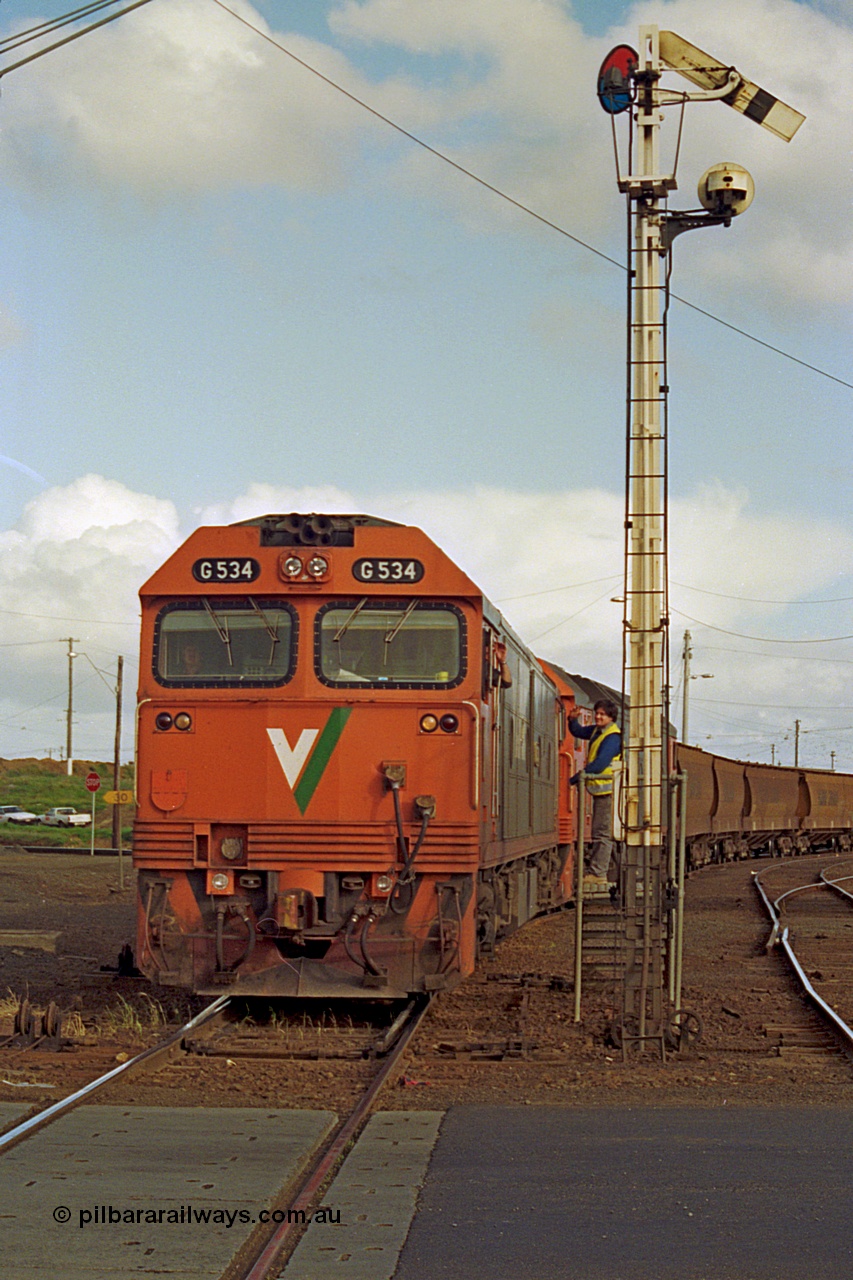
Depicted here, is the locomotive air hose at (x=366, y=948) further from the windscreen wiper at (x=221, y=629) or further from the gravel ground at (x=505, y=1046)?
the windscreen wiper at (x=221, y=629)

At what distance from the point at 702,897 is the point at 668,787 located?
19.7m

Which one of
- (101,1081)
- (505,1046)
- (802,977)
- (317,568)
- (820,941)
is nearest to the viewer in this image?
(101,1081)

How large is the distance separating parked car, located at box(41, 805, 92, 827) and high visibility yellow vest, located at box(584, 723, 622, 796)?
204 ft

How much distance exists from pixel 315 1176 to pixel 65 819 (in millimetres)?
68483

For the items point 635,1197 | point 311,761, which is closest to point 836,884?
point 311,761

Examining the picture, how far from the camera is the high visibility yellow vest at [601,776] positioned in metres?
13.0

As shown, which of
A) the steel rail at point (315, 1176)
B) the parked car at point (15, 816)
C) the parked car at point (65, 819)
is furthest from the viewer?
the parked car at point (15, 816)

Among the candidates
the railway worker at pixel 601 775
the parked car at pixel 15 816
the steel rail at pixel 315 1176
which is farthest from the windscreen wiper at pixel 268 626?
the parked car at pixel 15 816

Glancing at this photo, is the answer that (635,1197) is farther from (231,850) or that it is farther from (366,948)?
(231,850)

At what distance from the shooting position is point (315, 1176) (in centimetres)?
662

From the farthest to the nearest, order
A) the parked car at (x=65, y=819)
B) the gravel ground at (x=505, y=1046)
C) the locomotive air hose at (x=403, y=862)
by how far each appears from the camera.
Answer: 1. the parked car at (x=65, y=819)
2. the locomotive air hose at (x=403, y=862)
3. the gravel ground at (x=505, y=1046)

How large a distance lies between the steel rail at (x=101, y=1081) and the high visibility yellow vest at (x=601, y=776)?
12.0 ft

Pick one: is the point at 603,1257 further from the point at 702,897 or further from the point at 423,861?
the point at 702,897

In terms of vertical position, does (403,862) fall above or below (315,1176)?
above
